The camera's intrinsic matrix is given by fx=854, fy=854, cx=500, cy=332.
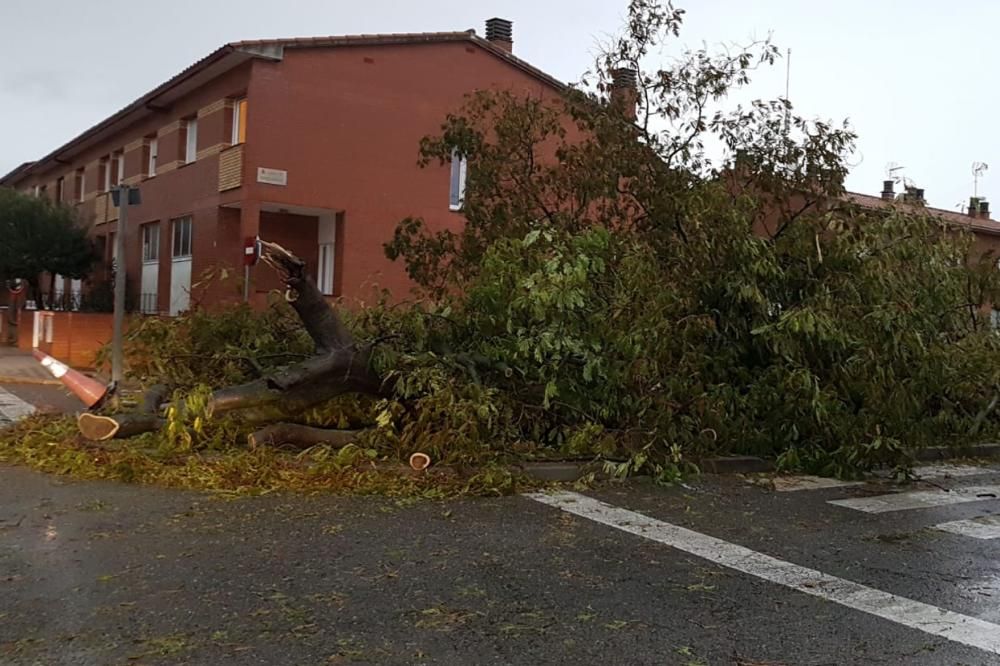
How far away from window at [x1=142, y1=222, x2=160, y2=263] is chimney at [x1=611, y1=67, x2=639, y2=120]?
51.9ft

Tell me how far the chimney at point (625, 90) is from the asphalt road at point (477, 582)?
5.99 metres

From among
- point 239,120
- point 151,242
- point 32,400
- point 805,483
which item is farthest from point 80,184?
point 805,483

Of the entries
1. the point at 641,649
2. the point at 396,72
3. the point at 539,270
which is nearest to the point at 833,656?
the point at 641,649

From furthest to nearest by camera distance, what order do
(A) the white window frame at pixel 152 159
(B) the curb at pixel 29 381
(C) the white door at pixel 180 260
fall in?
(A) the white window frame at pixel 152 159, (C) the white door at pixel 180 260, (B) the curb at pixel 29 381

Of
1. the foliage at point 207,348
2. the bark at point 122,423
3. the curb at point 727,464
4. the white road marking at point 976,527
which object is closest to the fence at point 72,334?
the foliage at point 207,348

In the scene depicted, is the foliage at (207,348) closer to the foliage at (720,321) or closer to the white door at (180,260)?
the foliage at (720,321)

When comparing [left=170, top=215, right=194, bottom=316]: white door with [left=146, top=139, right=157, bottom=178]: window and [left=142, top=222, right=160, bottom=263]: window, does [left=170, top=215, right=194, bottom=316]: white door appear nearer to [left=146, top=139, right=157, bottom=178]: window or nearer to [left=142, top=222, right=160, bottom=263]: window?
[left=142, top=222, right=160, bottom=263]: window

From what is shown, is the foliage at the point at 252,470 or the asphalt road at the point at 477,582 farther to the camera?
the foliage at the point at 252,470

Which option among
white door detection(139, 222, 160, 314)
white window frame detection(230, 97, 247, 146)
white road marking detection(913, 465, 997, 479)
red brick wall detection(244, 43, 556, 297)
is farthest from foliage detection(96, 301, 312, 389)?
white door detection(139, 222, 160, 314)

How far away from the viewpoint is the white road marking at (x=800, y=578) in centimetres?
430

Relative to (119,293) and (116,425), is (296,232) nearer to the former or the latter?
(119,293)

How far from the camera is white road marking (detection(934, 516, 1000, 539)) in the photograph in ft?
21.3

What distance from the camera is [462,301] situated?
30.2 ft

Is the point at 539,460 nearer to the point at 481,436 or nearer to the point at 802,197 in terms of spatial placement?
the point at 481,436
